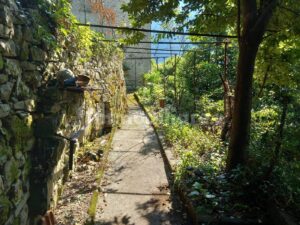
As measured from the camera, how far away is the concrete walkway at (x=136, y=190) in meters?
4.39

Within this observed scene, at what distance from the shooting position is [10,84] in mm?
3123

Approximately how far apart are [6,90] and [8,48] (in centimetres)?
42

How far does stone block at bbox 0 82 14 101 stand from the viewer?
292 cm

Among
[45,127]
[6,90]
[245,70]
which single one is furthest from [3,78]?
[245,70]

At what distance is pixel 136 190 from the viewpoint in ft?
17.4

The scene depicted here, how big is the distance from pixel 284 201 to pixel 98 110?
18.5 ft

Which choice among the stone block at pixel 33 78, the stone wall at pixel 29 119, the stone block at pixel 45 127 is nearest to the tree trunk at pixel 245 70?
the stone wall at pixel 29 119

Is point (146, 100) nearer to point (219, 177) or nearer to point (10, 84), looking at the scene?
point (219, 177)

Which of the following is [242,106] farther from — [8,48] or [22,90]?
[8,48]

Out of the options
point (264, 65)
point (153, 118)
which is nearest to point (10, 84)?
point (264, 65)

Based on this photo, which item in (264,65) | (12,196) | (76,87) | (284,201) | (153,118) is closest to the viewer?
(12,196)

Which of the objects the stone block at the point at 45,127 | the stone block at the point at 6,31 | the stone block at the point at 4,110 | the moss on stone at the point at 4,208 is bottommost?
the moss on stone at the point at 4,208

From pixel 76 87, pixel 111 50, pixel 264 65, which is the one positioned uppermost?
pixel 111 50

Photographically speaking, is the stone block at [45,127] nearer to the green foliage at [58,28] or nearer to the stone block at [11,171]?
the stone block at [11,171]
